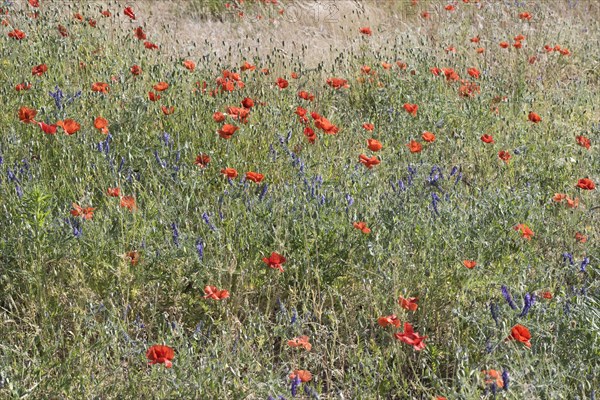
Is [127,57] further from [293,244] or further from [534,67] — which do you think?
[534,67]

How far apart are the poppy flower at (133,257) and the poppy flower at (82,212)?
196 millimetres

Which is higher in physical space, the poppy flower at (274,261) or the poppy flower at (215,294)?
the poppy flower at (274,261)

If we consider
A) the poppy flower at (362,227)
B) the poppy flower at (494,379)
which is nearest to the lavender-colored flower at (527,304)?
the poppy flower at (494,379)

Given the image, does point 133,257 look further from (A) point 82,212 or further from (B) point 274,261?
(B) point 274,261

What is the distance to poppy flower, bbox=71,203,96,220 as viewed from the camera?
2580mm

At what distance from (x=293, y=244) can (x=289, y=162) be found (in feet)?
2.54

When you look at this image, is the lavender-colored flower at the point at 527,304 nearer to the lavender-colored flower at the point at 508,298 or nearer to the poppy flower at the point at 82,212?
the lavender-colored flower at the point at 508,298

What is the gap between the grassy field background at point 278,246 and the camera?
2293 millimetres

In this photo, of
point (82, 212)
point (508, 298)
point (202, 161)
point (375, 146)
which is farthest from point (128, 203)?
point (508, 298)

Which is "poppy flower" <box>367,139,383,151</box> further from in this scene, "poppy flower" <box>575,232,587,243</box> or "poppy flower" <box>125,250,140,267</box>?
"poppy flower" <box>125,250,140,267</box>

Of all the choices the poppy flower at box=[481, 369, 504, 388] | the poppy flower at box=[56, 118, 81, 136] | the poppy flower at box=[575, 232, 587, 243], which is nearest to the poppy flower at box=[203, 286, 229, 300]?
the poppy flower at box=[481, 369, 504, 388]

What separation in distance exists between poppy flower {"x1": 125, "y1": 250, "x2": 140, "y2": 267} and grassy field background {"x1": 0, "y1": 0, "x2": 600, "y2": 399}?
0.01 m

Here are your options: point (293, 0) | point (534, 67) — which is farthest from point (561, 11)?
point (293, 0)

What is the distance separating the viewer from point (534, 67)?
230 inches
